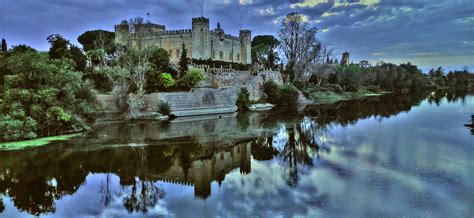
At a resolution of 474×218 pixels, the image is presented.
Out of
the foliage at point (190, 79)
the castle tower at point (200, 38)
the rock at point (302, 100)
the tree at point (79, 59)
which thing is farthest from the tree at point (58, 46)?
the rock at point (302, 100)

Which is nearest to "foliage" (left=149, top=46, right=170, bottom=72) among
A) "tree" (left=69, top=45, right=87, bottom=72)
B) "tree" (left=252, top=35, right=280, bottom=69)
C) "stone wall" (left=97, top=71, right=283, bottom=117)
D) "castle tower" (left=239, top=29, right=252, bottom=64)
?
"stone wall" (left=97, top=71, right=283, bottom=117)

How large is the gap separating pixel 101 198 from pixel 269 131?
14442mm

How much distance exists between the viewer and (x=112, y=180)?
1365 cm

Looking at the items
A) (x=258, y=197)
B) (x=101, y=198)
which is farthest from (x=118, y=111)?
(x=258, y=197)

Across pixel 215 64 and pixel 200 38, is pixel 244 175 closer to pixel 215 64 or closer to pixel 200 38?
pixel 215 64

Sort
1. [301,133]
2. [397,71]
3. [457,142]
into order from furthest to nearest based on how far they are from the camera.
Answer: [397,71] → [301,133] → [457,142]

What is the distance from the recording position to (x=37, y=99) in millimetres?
20594

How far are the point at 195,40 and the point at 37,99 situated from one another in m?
32.0

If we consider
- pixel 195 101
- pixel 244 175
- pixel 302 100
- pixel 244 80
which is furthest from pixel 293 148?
pixel 302 100

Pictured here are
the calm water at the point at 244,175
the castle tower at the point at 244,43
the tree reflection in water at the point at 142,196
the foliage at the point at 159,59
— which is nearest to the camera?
the calm water at the point at 244,175

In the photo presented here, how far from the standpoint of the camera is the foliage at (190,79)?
1428 inches

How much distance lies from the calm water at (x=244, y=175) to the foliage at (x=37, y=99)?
6.51 ft

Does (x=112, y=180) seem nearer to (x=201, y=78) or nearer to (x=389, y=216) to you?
(x=389, y=216)

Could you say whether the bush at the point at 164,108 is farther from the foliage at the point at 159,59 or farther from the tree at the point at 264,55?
the tree at the point at 264,55
